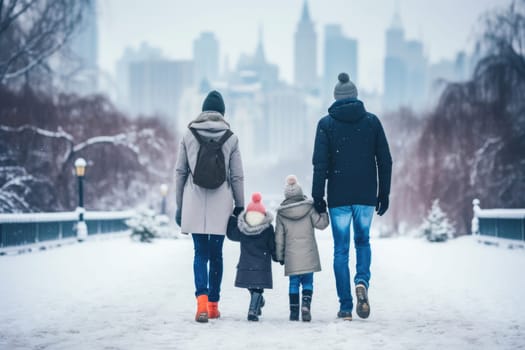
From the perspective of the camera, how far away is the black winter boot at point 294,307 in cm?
727

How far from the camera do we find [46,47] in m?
25.3

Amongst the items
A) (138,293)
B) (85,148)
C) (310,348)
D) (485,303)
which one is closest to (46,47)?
(85,148)

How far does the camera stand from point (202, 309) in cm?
704

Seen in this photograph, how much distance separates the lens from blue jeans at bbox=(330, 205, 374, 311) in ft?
23.7

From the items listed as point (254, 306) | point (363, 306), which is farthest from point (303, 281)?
point (363, 306)

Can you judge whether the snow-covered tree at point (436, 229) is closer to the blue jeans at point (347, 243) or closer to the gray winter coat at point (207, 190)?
the blue jeans at point (347, 243)

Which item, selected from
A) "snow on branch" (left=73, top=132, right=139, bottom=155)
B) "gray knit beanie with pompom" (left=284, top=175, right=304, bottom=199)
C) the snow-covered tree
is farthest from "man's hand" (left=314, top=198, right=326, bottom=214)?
"snow on branch" (left=73, top=132, right=139, bottom=155)

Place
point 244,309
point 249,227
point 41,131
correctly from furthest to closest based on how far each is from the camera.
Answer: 1. point 41,131
2. point 244,309
3. point 249,227

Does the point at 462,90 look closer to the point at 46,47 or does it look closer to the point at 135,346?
the point at 46,47

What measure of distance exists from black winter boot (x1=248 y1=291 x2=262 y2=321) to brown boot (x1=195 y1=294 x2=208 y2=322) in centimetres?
39

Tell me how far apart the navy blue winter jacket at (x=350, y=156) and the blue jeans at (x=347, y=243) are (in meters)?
0.09

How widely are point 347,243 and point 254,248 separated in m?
0.82

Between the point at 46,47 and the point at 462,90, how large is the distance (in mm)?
12954

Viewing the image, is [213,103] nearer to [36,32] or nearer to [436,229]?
[436,229]
